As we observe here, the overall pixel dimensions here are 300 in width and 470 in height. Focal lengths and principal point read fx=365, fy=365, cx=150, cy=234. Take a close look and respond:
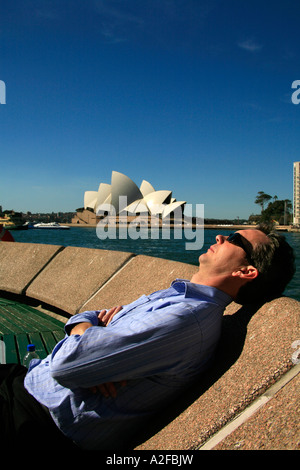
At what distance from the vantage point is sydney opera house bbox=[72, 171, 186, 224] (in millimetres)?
50969

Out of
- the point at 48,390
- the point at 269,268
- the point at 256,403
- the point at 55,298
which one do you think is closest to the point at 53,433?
the point at 48,390

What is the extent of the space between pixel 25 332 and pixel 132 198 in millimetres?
50413

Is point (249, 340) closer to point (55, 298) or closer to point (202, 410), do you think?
point (202, 410)

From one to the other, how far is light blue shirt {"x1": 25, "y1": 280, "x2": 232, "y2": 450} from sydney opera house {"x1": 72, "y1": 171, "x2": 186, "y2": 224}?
49438 mm

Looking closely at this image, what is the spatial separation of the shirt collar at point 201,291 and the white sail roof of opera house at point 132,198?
49.3 meters

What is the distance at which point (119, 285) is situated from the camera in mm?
2045

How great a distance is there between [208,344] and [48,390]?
1.46ft

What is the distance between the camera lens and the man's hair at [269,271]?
1071 mm

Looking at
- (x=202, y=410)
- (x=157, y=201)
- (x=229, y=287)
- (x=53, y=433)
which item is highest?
(x=157, y=201)

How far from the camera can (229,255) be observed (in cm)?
111
